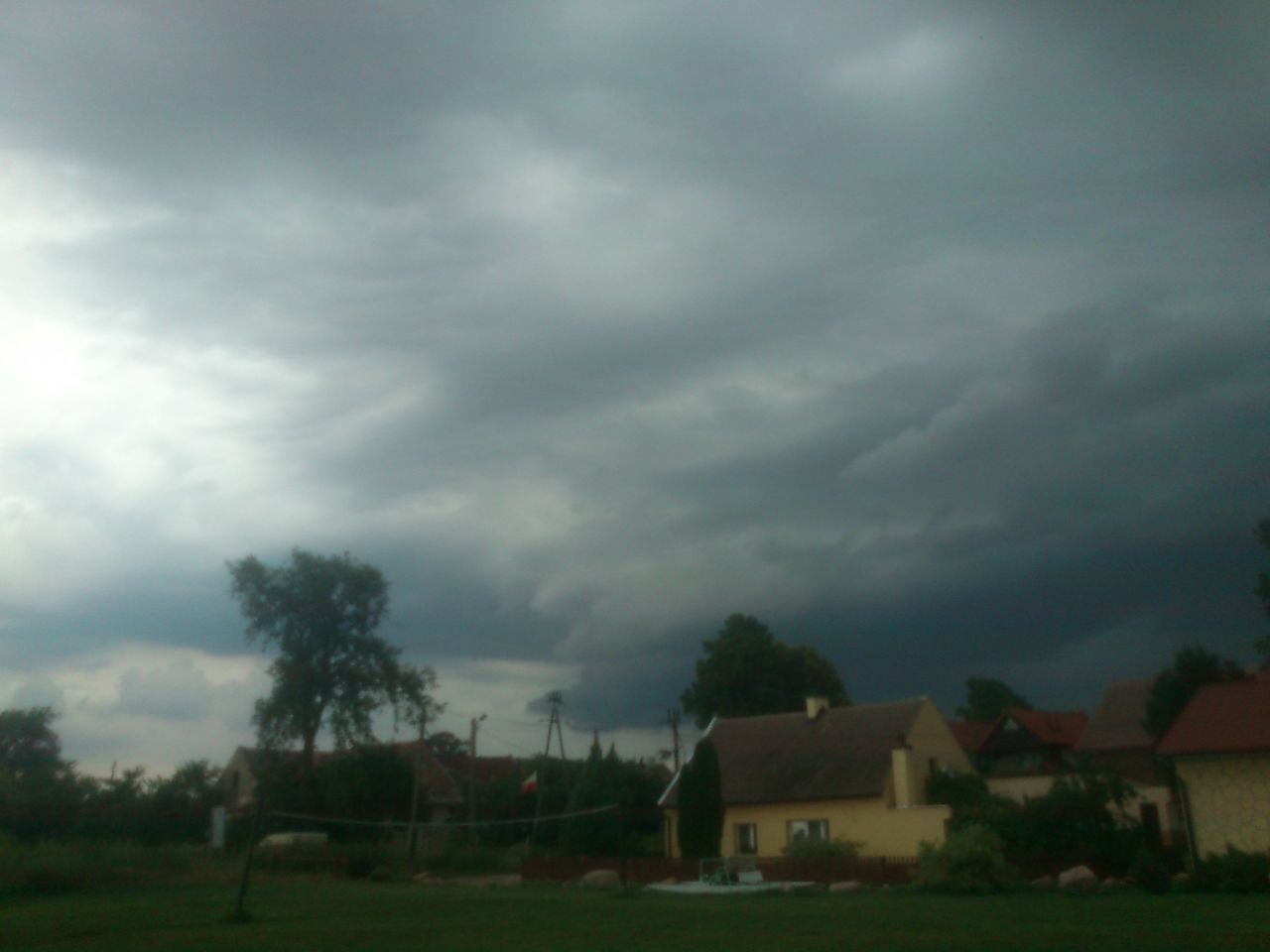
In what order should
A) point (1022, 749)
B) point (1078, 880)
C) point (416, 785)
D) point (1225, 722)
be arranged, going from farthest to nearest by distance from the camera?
point (1022, 749) < point (416, 785) < point (1225, 722) < point (1078, 880)

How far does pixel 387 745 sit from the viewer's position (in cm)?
6219

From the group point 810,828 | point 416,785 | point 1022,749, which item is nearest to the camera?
point 810,828

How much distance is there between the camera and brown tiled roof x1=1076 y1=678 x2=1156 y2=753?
57.6 metres

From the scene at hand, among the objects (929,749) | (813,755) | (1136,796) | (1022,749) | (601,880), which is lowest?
(601,880)

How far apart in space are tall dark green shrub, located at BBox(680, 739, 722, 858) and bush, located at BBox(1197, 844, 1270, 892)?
751 inches

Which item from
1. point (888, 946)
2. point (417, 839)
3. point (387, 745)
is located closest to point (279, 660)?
point (387, 745)

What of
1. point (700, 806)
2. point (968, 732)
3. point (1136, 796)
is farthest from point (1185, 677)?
point (968, 732)

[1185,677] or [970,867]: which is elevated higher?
[1185,677]

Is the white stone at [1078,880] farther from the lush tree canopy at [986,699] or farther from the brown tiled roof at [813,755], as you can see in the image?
the lush tree canopy at [986,699]

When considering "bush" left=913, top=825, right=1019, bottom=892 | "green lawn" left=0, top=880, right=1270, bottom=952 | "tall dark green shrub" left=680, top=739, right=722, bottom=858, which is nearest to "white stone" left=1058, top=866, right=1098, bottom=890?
"bush" left=913, top=825, right=1019, bottom=892

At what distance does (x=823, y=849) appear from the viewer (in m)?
38.6

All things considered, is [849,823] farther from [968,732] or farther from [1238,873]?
[968,732]

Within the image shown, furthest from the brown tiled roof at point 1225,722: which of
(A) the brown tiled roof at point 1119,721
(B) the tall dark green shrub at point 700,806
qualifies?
Answer: (A) the brown tiled roof at point 1119,721

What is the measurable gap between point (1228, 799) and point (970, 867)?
296 inches
